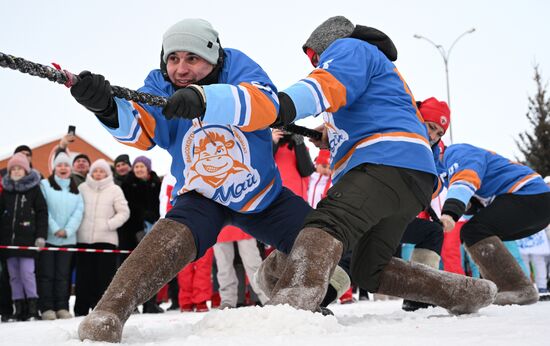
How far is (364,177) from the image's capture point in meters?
2.76

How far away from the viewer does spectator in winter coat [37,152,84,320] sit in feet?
20.3

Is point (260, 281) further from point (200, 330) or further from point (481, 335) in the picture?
point (481, 335)

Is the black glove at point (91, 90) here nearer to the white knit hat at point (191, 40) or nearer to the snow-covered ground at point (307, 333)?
the white knit hat at point (191, 40)

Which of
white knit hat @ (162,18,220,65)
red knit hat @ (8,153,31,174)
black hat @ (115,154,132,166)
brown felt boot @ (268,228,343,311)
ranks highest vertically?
white knit hat @ (162,18,220,65)

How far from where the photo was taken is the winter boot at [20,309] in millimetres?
5996

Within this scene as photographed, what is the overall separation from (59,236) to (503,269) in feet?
14.0

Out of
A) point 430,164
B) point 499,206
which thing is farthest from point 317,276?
point 499,206

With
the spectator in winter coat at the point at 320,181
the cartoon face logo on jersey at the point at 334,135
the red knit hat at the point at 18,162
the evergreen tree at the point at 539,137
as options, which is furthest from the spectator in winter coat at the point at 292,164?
the evergreen tree at the point at 539,137

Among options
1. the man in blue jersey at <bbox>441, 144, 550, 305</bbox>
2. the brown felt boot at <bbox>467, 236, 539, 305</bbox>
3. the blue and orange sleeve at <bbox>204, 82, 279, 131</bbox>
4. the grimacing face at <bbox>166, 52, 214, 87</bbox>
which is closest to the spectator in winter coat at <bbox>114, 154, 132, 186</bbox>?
the man in blue jersey at <bbox>441, 144, 550, 305</bbox>

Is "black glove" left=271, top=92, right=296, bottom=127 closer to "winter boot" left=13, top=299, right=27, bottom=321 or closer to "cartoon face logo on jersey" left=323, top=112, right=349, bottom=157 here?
"cartoon face logo on jersey" left=323, top=112, right=349, bottom=157

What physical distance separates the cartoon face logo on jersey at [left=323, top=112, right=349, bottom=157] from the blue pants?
0.31m

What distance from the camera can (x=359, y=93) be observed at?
285 centimetres

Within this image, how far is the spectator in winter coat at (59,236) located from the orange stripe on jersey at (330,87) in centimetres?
427

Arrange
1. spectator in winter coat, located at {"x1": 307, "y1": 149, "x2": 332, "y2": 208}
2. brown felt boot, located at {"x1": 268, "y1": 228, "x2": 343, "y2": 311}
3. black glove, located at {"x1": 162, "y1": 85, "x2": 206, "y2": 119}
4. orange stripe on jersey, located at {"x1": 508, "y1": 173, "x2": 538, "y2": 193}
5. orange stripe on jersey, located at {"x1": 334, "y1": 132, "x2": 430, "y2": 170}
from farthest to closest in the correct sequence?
spectator in winter coat, located at {"x1": 307, "y1": 149, "x2": 332, "y2": 208}, orange stripe on jersey, located at {"x1": 508, "y1": 173, "x2": 538, "y2": 193}, orange stripe on jersey, located at {"x1": 334, "y1": 132, "x2": 430, "y2": 170}, brown felt boot, located at {"x1": 268, "y1": 228, "x2": 343, "y2": 311}, black glove, located at {"x1": 162, "y1": 85, "x2": 206, "y2": 119}
